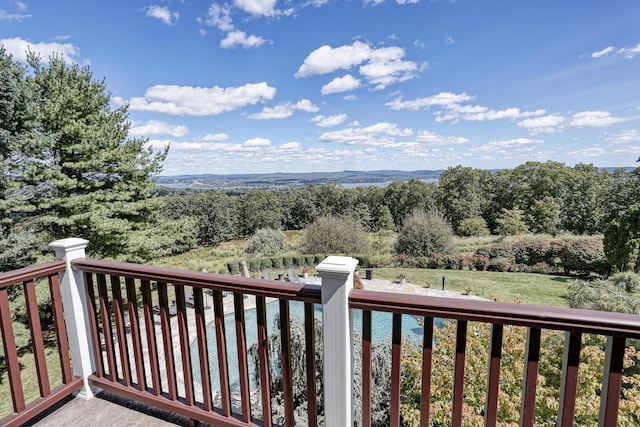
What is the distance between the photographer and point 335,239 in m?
16.3

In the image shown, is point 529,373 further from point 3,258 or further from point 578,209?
point 578,209

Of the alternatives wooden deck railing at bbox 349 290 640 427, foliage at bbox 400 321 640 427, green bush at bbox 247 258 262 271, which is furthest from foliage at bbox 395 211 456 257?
wooden deck railing at bbox 349 290 640 427

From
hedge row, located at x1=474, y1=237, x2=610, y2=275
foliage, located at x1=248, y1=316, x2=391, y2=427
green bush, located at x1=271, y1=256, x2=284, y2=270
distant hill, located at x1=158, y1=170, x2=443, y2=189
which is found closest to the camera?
foliage, located at x1=248, y1=316, x2=391, y2=427

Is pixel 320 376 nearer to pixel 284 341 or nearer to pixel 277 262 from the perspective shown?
pixel 284 341

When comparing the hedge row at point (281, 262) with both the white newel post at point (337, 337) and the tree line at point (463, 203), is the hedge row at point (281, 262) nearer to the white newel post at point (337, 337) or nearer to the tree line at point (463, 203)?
the tree line at point (463, 203)

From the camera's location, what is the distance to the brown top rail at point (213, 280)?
4.61ft

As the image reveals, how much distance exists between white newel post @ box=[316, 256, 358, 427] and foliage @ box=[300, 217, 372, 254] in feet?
47.9

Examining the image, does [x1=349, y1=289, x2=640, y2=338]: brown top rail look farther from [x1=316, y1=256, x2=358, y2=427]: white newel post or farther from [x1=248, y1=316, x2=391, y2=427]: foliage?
[x1=248, y1=316, x2=391, y2=427]: foliage

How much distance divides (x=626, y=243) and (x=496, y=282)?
4683mm

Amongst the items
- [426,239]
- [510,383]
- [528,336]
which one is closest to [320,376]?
[510,383]

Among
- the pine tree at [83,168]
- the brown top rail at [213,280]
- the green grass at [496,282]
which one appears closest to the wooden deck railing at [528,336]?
the brown top rail at [213,280]

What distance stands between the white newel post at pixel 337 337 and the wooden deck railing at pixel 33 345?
162cm

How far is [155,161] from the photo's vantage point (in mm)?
9109

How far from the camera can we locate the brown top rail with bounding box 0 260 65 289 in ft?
5.56
